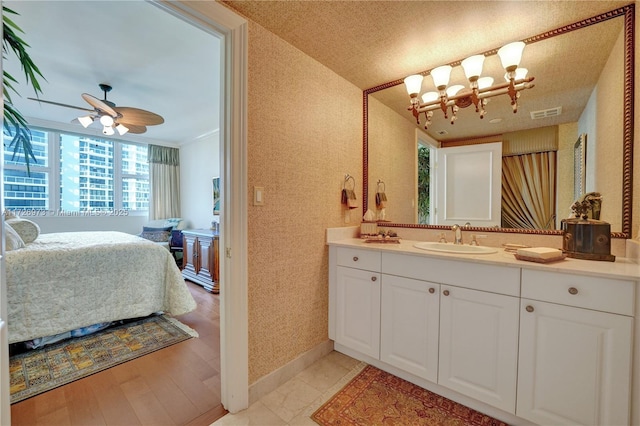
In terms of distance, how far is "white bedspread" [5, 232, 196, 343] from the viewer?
6.50ft

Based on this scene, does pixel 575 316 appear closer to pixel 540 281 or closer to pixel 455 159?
pixel 540 281

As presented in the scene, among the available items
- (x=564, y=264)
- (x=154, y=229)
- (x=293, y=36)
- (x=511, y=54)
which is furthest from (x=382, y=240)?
(x=154, y=229)

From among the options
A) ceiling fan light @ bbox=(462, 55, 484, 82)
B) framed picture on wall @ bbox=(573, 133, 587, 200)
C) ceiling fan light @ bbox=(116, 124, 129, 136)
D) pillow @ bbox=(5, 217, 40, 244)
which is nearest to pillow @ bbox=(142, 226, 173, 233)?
ceiling fan light @ bbox=(116, 124, 129, 136)

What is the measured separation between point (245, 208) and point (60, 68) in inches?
102

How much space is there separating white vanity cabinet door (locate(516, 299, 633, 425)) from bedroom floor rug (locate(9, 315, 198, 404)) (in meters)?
2.42

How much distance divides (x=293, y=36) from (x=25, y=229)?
278 centimetres

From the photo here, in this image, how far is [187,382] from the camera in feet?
5.69

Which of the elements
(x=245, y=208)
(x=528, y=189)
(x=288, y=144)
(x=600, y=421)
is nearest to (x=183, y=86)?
(x=288, y=144)

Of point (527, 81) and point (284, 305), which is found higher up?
point (527, 81)

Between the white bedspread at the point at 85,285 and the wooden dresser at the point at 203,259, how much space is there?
0.85m

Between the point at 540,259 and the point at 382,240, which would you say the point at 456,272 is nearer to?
the point at 540,259

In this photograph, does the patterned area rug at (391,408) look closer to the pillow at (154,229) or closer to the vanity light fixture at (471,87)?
the vanity light fixture at (471,87)

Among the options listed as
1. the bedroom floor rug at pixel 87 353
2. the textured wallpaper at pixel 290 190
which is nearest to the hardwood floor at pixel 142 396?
the bedroom floor rug at pixel 87 353

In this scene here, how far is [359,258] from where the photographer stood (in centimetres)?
187
